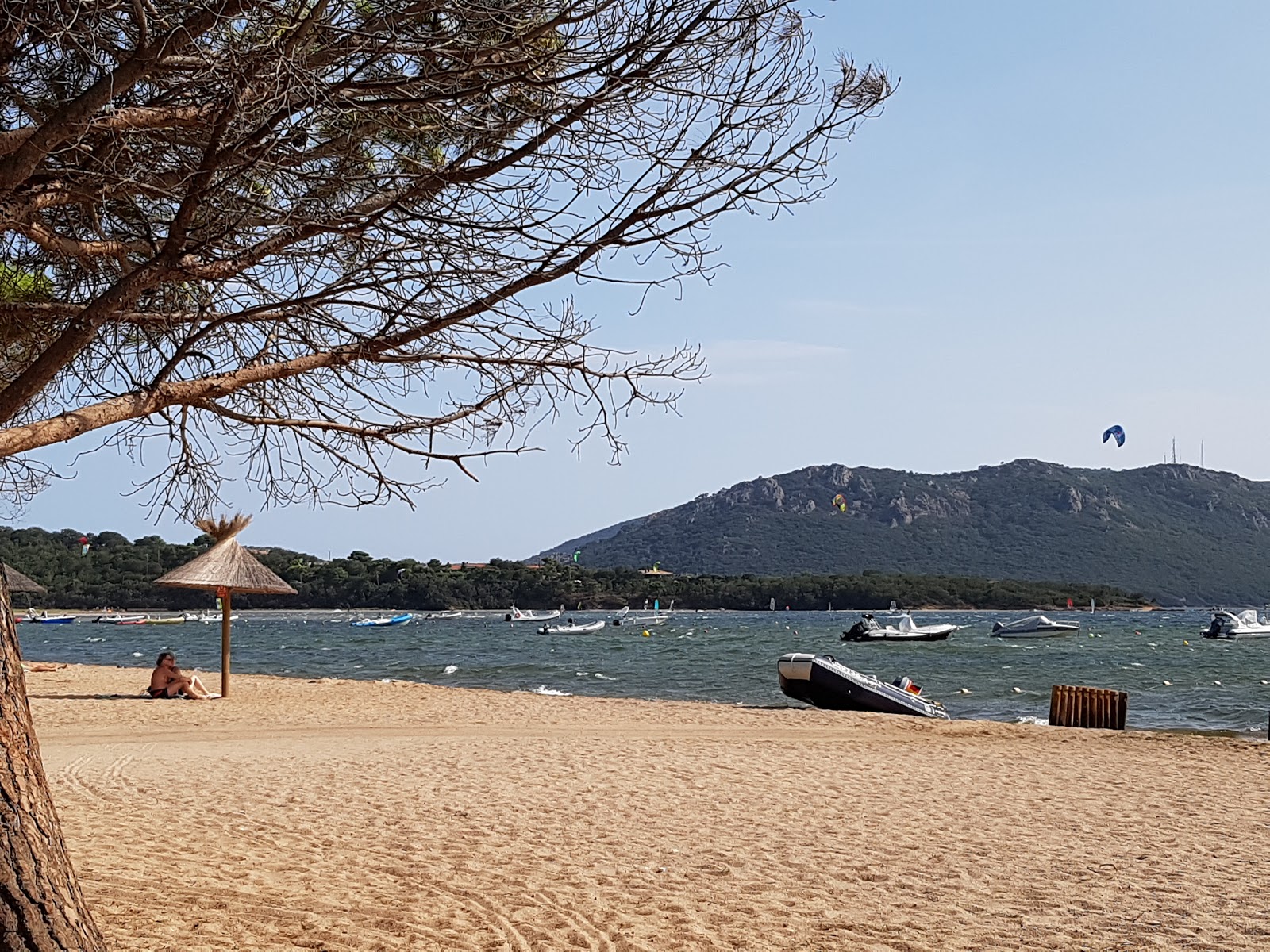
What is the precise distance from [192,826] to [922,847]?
4.30 meters

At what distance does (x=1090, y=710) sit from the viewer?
54.5 feet

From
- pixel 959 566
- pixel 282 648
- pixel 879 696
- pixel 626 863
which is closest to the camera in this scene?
pixel 626 863

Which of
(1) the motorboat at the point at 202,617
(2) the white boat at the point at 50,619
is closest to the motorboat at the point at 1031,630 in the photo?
(2) the white boat at the point at 50,619

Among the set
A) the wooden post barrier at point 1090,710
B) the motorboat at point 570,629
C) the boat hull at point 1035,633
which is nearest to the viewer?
the wooden post barrier at point 1090,710

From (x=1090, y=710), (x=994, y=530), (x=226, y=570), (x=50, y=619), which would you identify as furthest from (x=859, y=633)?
(x=994, y=530)

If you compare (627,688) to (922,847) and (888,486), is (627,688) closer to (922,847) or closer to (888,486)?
(922,847)

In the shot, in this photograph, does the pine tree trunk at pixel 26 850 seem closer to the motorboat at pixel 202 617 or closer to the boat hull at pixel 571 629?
the boat hull at pixel 571 629

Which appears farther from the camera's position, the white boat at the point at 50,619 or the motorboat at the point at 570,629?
the white boat at the point at 50,619

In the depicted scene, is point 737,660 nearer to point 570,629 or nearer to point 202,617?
point 570,629

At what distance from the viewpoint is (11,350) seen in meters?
5.11

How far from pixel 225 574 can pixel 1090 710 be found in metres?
12.7

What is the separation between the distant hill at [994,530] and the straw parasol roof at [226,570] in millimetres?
114884

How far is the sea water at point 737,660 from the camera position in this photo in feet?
82.7

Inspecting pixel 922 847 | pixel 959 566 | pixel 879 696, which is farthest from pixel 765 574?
pixel 922 847
